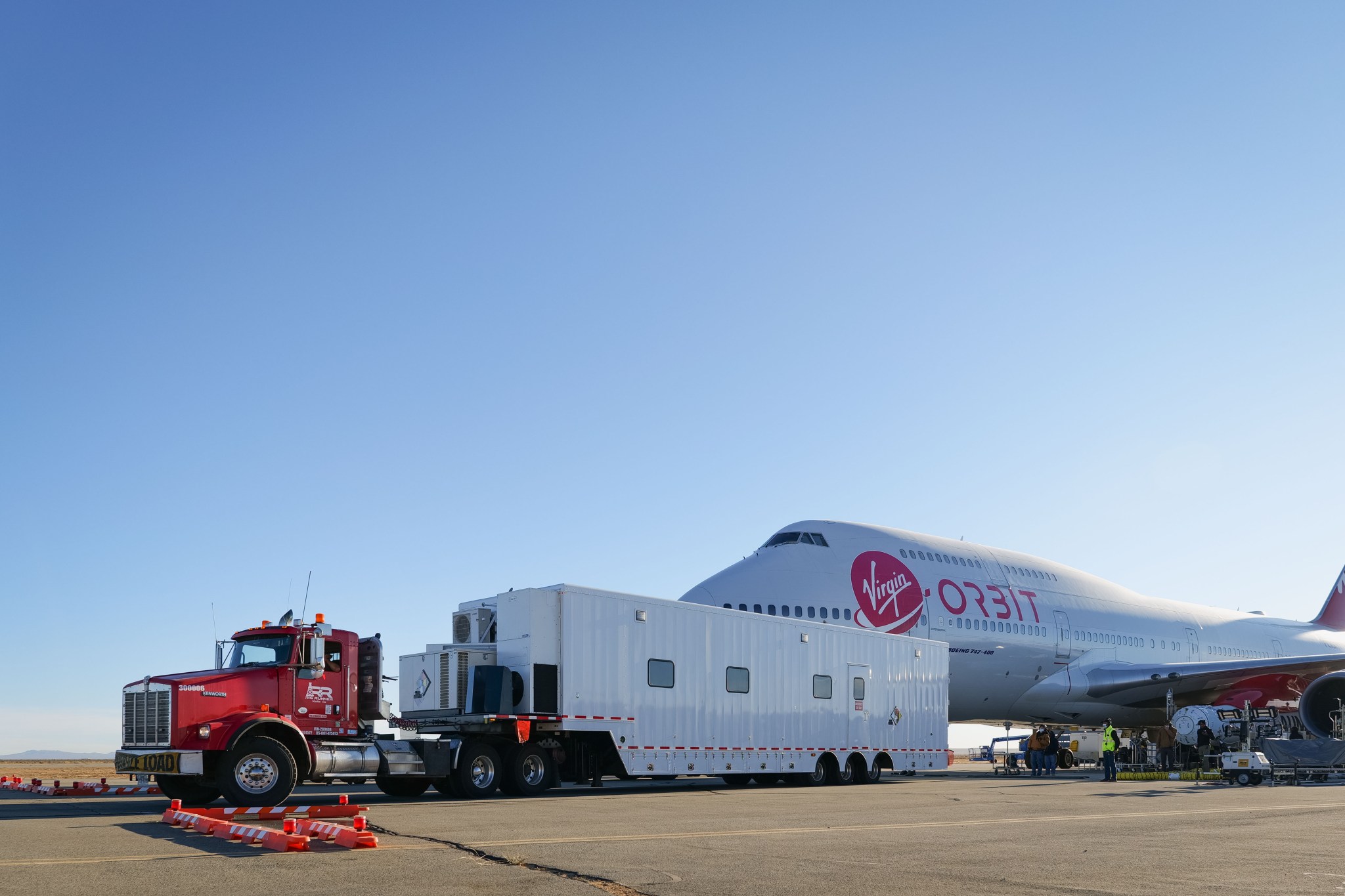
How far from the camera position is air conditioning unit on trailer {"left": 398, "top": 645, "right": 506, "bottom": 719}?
714 inches

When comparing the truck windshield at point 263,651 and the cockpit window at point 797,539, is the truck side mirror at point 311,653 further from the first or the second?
the cockpit window at point 797,539

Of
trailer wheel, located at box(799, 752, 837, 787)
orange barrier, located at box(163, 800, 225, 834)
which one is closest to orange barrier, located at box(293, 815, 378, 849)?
orange barrier, located at box(163, 800, 225, 834)

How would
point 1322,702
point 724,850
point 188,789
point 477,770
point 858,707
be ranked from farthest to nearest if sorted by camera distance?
point 1322,702 < point 858,707 < point 477,770 < point 188,789 < point 724,850

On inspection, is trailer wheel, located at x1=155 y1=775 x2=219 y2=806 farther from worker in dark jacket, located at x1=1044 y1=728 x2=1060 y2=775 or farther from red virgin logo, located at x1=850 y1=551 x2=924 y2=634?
worker in dark jacket, located at x1=1044 y1=728 x2=1060 y2=775

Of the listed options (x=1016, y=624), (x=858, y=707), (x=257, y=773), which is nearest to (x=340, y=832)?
(x=257, y=773)

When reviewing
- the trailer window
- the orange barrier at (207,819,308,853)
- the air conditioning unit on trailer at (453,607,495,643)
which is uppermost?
the air conditioning unit on trailer at (453,607,495,643)

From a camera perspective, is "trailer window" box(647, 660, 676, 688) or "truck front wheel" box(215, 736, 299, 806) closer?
"truck front wheel" box(215, 736, 299, 806)

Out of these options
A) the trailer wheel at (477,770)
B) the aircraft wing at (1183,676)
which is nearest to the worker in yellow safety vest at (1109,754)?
the aircraft wing at (1183,676)

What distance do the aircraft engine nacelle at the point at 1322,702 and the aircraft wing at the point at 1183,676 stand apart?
5899mm

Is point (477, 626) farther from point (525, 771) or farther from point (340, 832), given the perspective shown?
point (340, 832)

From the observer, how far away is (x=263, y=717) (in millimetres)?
14922

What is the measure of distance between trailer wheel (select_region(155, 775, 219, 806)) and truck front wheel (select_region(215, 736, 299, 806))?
76 centimetres

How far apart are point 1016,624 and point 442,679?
1791 centimetres

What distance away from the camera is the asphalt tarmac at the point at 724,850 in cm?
781
